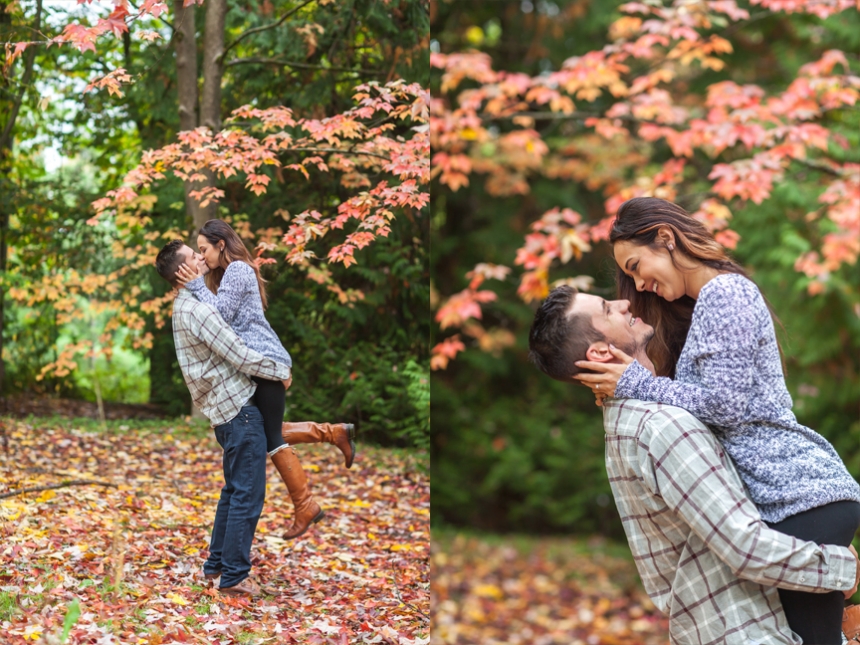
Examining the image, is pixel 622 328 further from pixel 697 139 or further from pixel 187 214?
pixel 697 139

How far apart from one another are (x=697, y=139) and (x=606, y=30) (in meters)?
3.06

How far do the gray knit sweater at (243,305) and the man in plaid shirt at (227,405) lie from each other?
0.08 ft

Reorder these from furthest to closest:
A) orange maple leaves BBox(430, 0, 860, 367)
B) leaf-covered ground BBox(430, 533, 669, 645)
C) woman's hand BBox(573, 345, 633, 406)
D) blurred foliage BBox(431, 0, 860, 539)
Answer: blurred foliage BBox(431, 0, 860, 539) → leaf-covered ground BBox(430, 533, 669, 645) → orange maple leaves BBox(430, 0, 860, 367) → woman's hand BBox(573, 345, 633, 406)

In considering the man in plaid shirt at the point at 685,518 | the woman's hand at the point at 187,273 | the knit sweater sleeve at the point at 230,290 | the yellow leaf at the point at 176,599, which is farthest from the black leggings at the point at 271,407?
the man in plaid shirt at the point at 685,518

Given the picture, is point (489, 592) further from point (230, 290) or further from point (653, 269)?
point (653, 269)

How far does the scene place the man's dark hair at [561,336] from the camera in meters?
1.72

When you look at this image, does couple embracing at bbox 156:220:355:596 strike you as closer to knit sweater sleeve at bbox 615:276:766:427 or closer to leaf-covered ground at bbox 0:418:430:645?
leaf-covered ground at bbox 0:418:430:645

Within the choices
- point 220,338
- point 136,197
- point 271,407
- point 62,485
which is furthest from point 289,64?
point 62,485

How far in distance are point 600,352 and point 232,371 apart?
1.09 m

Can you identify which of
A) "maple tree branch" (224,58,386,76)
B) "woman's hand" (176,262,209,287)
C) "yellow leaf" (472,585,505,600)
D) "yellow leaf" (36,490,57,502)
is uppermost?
"maple tree branch" (224,58,386,76)

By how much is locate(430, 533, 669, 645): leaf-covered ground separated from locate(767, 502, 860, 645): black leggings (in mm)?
4051

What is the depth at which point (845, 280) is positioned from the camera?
5.27 meters

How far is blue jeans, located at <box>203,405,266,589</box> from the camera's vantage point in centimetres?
227

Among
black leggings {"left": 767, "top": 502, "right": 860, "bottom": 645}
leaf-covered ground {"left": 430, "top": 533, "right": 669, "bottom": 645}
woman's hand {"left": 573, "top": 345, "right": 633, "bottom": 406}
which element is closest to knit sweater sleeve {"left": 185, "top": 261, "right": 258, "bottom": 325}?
woman's hand {"left": 573, "top": 345, "right": 633, "bottom": 406}
